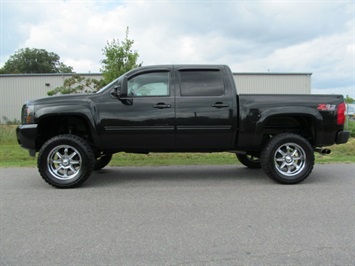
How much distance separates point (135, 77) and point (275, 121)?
2748 mm

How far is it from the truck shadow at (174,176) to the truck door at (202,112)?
0.70 m

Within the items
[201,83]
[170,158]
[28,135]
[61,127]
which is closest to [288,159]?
[201,83]

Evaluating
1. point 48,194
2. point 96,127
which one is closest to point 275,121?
point 96,127

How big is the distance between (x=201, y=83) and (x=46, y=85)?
93.1 feet

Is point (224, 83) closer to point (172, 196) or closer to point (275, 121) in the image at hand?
point (275, 121)

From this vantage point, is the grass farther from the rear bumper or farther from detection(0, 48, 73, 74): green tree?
detection(0, 48, 73, 74): green tree

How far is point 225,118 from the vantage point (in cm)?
583

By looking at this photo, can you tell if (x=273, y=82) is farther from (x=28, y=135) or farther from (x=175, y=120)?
(x=28, y=135)

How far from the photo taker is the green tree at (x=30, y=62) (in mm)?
70512

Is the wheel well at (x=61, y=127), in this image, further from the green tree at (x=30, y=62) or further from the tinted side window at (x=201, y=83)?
the green tree at (x=30, y=62)

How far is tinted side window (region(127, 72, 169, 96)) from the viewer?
233 inches

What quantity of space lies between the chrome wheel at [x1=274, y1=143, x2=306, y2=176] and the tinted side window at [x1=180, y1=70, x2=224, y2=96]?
5.01 feet

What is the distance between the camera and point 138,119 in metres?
5.78

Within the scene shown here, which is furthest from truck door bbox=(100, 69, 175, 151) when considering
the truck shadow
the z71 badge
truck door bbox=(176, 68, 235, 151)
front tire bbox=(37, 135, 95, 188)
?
the z71 badge
